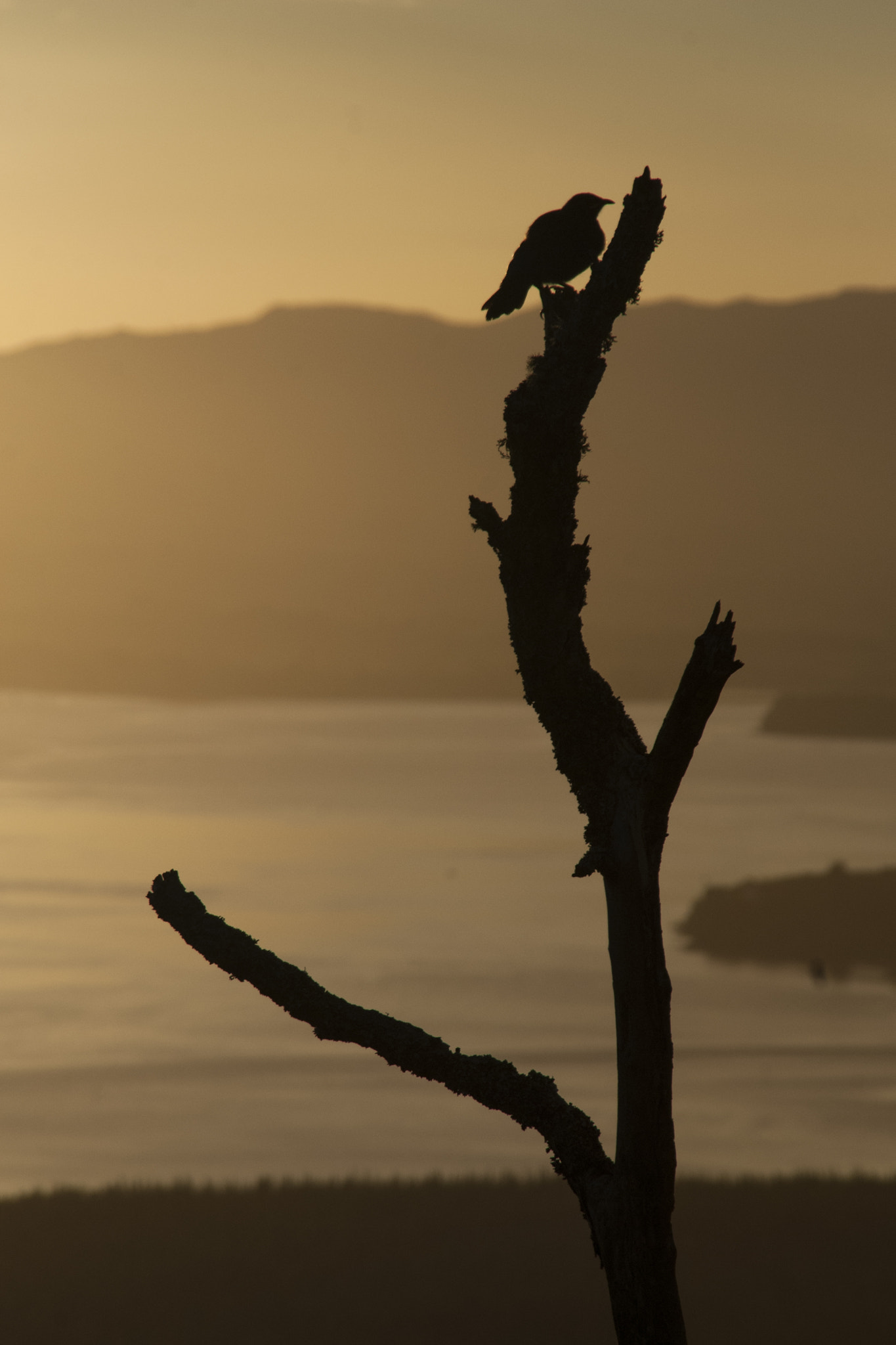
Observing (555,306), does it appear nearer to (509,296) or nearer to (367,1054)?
(509,296)

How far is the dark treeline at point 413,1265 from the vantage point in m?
24.3

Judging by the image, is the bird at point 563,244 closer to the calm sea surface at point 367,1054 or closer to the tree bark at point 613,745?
the tree bark at point 613,745

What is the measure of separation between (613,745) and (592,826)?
0.48m

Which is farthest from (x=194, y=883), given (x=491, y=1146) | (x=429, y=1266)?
(x=429, y=1266)

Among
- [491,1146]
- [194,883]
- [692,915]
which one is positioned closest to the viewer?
[491,1146]

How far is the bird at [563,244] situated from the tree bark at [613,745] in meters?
1.05

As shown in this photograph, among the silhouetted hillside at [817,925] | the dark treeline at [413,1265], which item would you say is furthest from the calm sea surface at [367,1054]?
the dark treeline at [413,1265]

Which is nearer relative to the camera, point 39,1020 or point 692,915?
point 39,1020

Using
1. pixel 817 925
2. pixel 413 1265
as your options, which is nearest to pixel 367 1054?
pixel 817 925

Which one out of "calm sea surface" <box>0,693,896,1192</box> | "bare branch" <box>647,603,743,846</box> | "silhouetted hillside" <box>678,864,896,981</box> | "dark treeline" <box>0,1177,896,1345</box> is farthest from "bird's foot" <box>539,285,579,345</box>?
"silhouetted hillside" <box>678,864,896,981</box>

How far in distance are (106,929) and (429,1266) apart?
92.7 metres

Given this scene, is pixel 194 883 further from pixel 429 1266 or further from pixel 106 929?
pixel 429 1266

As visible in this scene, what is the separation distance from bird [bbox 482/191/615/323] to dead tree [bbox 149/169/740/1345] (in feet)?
3.09

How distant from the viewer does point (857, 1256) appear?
27.4 meters
